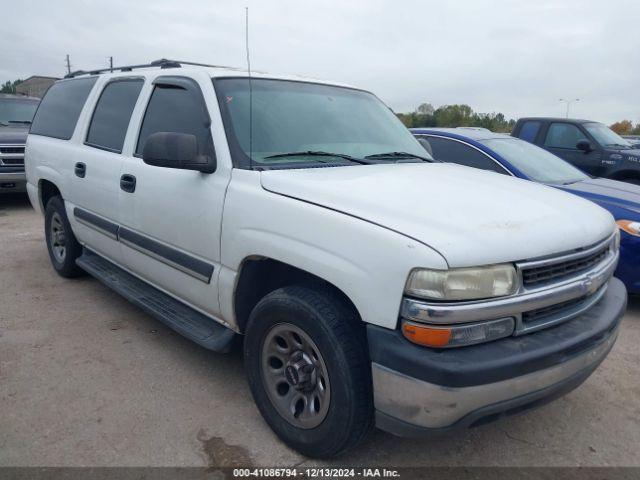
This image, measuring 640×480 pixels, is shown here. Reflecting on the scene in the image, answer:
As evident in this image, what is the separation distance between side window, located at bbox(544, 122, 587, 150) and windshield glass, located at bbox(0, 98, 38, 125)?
9745mm

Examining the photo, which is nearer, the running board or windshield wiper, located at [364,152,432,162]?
the running board

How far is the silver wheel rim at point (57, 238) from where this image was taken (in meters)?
5.09

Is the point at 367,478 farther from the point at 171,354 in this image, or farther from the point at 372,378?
the point at 171,354

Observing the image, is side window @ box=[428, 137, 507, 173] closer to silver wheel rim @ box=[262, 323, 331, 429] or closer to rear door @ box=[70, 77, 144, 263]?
rear door @ box=[70, 77, 144, 263]

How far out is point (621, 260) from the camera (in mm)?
4559

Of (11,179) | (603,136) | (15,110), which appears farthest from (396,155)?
(15,110)

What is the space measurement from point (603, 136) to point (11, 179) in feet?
32.5

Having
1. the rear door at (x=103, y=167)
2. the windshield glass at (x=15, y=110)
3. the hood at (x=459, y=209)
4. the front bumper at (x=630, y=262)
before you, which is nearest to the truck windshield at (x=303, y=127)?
the hood at (x=459, y=209)

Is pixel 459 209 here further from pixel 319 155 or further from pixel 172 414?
pixel 172 414

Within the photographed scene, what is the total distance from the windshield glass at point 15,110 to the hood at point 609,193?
998 centimetres

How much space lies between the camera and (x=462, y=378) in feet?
6.57

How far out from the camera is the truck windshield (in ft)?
9.93

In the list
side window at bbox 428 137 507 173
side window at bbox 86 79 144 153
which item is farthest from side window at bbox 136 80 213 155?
side window at bbox 428 137 507 173

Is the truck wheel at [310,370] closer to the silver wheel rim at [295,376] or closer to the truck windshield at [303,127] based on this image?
the silver wheel rim at [295,376]
